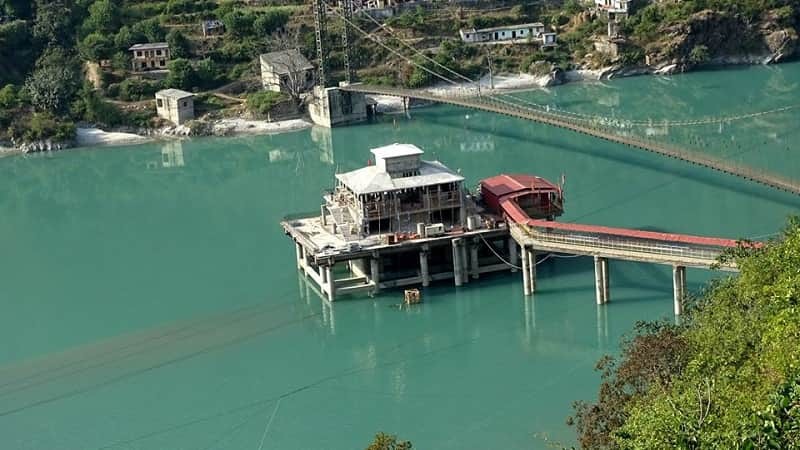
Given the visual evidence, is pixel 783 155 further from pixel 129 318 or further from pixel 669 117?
pixel 129 318

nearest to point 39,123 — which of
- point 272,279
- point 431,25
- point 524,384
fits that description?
point 431,25

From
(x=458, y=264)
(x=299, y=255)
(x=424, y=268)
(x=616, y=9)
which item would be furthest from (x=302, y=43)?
(x=458, y=264)

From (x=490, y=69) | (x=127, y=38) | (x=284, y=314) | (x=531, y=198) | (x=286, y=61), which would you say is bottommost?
(x=284, y=314)

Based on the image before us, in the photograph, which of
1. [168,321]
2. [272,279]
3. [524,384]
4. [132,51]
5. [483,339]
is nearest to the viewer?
[524,384]

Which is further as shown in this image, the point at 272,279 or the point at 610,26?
the point at 610,26

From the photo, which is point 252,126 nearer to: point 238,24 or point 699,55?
point 238,24

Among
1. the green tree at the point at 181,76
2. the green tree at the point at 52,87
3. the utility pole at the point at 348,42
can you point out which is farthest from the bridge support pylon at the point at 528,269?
the green tree at the point at 52,87
